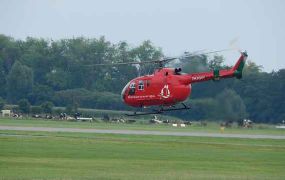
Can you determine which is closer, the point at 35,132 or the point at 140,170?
the point at 140,170

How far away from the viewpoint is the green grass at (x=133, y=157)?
40094 millimetres

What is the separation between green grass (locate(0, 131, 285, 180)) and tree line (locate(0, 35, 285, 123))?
2386 cm

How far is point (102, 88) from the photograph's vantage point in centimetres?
13838

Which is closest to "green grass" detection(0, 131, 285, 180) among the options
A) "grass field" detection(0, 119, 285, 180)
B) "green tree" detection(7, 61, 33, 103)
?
"grass field" detection(0, 119, 285, 180)

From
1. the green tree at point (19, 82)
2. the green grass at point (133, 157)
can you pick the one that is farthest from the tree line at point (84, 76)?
the green grass at point (133, 157)

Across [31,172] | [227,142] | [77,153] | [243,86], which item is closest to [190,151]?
[77,153]

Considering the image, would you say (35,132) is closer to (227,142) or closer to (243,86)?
(227,142)

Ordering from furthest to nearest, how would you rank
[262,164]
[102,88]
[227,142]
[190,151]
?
[102,88]
[227,142]
[190,151]
[262,164]

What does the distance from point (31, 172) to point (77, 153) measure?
11.5m

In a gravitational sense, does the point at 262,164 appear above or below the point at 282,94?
below

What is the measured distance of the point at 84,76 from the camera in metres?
144

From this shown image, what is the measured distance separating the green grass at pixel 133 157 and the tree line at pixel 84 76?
2386cm

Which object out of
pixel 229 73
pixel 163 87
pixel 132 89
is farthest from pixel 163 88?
pixel 229 73

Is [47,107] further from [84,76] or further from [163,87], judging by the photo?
[163,87]
